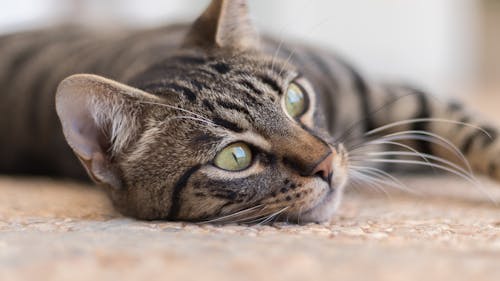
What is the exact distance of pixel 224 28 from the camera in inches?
57.7

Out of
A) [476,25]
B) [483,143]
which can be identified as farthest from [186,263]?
[476,25]

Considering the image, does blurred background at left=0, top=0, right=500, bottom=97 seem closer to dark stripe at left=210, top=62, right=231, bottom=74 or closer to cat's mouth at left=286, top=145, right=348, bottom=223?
dark stripe at left=210, top=62, right=231, bottom=74

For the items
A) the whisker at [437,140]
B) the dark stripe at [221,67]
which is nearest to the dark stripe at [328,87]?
the whisker at [437,140]

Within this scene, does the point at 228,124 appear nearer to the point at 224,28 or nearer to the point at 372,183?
the point at 224,28

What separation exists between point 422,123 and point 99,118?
0.93 m

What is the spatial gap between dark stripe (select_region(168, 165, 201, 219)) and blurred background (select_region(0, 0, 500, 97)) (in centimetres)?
285

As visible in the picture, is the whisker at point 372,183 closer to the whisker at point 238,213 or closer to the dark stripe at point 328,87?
the dark stripe at point 328,87

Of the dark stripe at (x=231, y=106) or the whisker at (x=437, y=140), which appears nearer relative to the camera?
the dark stripe at (x=231, y=106)

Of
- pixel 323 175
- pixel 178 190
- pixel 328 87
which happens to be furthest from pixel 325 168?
pixel 328 87

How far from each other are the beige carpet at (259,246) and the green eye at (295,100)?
0.25m

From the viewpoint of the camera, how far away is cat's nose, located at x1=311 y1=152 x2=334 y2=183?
1.19 m

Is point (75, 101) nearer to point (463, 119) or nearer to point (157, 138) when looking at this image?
point (157, 138)

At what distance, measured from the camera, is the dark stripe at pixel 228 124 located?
1227mm

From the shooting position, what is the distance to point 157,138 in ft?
4.26
